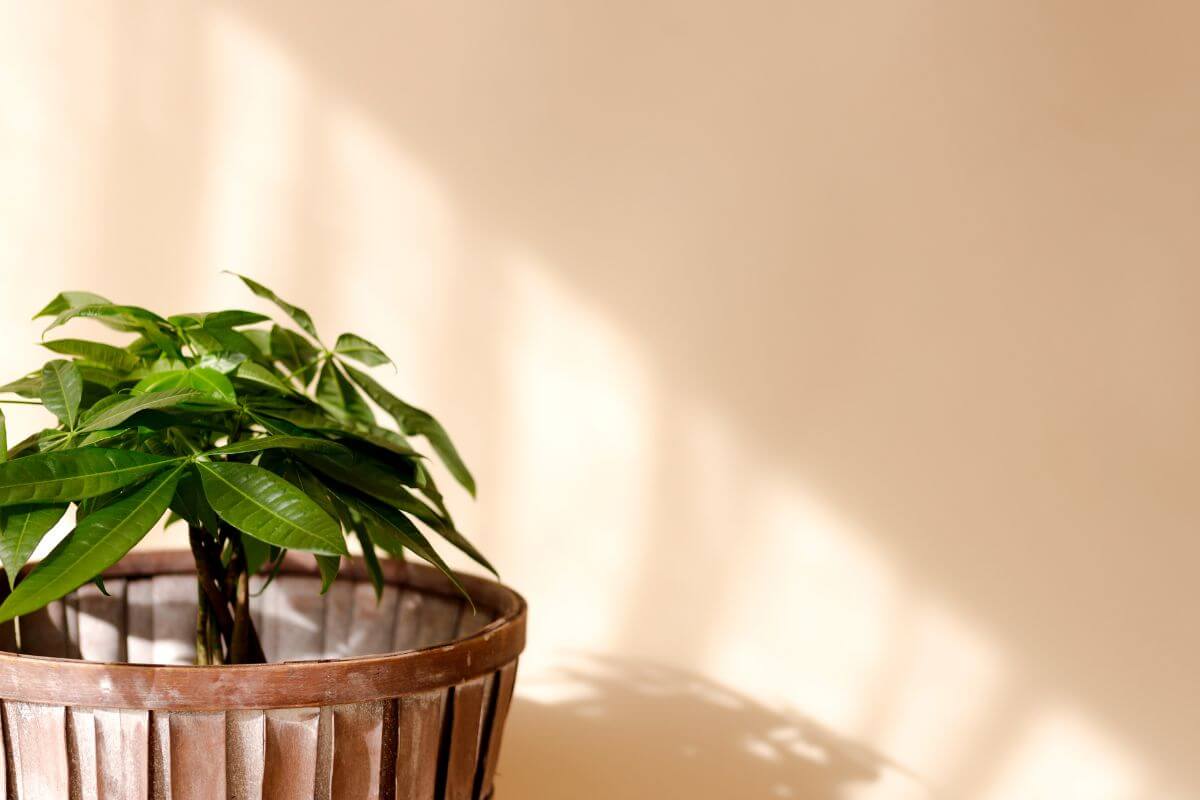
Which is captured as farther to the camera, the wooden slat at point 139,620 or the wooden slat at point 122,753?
the wooden slat at point 139,620

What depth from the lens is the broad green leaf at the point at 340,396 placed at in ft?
3.08

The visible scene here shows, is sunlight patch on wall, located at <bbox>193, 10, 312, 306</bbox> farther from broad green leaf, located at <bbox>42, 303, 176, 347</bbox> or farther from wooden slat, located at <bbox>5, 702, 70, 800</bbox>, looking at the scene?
wooden slat, located at <bbox>5, 702, 70, 800</bbox>

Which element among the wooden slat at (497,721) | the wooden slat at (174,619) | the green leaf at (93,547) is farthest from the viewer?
the wooden slat at (174,619)

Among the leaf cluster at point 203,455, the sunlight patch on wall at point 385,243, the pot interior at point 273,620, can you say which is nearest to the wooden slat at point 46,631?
the pot interior at point 273,620

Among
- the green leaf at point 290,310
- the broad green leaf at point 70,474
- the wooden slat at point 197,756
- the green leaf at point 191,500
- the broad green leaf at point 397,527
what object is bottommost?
the wooden slat at point 197,756

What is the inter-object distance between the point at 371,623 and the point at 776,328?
62 cm

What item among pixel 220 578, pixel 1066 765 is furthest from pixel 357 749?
pixel 1066 765

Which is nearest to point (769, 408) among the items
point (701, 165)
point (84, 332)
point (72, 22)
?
point (701, 165)

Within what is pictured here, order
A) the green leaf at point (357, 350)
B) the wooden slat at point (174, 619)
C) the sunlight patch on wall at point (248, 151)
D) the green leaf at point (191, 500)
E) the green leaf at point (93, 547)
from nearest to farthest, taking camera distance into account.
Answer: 1. the green leaf at point (93, 547)
2. the green leaf at point (191, 500)
3. the green leaf at point (357, 350)
4. the wooden slat at point (174, 619)
5. the sunlight patch on wall at point (248, 151)

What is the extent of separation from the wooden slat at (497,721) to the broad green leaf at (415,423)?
0.61ft

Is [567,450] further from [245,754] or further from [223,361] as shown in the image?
[245,754]

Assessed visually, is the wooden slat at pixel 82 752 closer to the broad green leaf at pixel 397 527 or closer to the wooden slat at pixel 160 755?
the wooden slat at pixel 160 755

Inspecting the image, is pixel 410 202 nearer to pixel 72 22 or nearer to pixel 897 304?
pixel 72 22

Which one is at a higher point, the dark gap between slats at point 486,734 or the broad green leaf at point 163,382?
the broad green leaf at point 163,382
